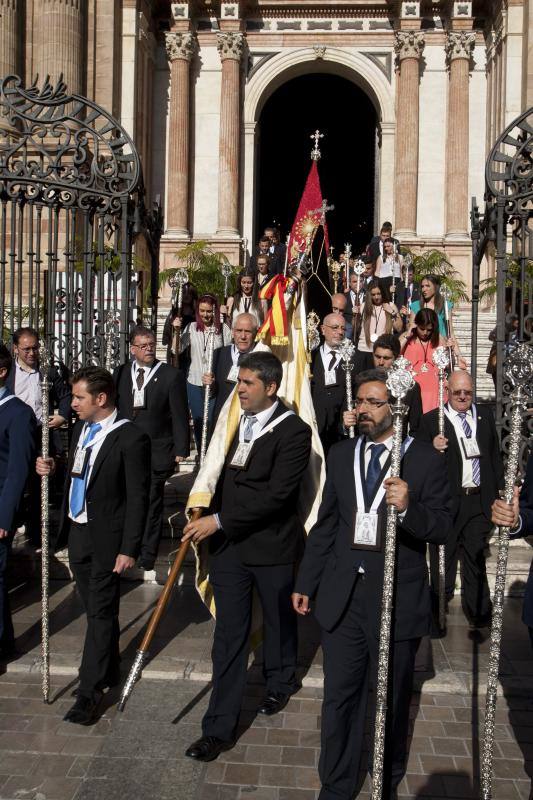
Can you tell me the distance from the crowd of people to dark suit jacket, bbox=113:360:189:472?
0.02m

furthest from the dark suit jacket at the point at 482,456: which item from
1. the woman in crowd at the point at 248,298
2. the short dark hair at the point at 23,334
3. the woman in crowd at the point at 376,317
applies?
the short dark hair at the point at 23,334

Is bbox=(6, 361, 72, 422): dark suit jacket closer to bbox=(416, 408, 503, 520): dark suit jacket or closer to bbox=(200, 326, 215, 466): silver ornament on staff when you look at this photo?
bbox=(200, 326, 215, 466): silver ornament on staff

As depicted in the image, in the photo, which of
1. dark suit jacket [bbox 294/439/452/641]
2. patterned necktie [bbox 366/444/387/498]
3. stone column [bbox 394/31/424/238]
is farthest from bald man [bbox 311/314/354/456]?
stone column [bbox 394/31/424/238]

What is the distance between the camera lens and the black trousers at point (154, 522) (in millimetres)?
7219

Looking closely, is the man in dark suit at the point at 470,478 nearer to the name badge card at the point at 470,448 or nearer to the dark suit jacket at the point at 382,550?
the name badge card at the point at 470,448

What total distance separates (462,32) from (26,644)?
2018cm

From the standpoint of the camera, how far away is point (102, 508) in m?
5.33

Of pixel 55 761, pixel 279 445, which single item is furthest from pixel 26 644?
pixel 279 445

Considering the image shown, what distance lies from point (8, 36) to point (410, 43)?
32.8ft

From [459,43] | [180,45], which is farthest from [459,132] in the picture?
[180,45]

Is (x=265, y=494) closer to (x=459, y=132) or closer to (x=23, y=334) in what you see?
(x=23, y=334)

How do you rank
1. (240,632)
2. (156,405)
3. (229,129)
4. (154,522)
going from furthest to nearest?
(229,129), (156,405), (154,522), (240,632)

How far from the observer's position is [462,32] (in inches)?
855

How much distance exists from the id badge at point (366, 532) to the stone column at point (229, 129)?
19006mm
